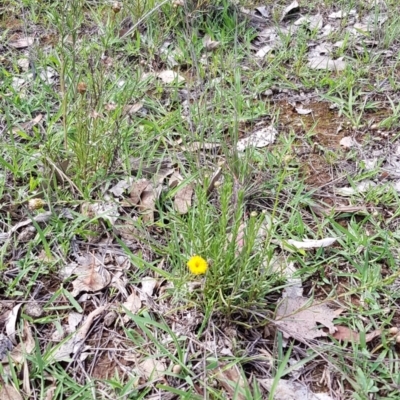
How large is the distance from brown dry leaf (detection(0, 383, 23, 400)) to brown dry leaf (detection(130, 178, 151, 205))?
2.42ft

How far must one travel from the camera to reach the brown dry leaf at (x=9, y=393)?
4.04 feet

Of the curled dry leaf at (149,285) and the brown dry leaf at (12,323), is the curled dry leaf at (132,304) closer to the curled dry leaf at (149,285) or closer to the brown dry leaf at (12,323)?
the curled dry leaf at (149,285)

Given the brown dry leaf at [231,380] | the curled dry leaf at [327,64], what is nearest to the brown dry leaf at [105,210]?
the brown dry leaf at [231,380]

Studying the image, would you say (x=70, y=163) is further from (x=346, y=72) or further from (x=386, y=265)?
(x=346, y=72)

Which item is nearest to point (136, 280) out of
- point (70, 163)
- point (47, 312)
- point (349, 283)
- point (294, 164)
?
point (47, 312)

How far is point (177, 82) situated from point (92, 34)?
64 centimetres

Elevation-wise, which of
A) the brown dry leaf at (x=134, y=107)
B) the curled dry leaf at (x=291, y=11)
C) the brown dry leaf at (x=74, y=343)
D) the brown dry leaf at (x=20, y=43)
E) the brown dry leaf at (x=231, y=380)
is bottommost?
the brown dry leaf at (x=231, y=380)

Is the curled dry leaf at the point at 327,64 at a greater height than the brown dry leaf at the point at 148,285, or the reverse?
the curled dry leaf at the point at 327,64

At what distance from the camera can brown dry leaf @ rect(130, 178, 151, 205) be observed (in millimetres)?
1747

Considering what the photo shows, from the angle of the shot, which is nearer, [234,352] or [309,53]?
[234,352]

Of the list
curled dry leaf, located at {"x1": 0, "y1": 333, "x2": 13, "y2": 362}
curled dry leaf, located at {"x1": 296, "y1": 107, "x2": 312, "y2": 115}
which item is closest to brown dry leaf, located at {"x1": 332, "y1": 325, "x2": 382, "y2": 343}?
curled dry leaf, located at {"x1": 0, "y1": 333, "x2": 13, "y2": 362}

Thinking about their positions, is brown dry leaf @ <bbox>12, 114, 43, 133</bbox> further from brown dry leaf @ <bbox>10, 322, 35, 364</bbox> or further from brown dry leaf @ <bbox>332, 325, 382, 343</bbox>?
brown dry leaf @ <bbox>332, 325, 382, 343</bbox>

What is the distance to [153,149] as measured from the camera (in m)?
1.91

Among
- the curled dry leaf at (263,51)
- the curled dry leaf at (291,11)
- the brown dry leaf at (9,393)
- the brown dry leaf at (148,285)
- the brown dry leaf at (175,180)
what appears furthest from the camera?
the curled dry leaf at (291,11)
